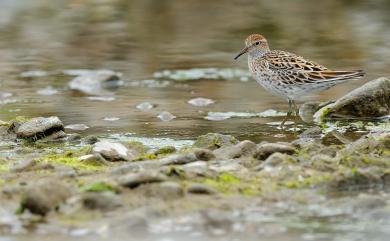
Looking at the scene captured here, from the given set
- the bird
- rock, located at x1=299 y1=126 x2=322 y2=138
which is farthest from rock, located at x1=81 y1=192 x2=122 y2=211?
the bird

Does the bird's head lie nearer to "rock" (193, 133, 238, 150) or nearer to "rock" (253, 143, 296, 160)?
"rock" (193, 133, 238, 150)

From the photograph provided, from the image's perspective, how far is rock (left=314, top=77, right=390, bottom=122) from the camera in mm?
11961

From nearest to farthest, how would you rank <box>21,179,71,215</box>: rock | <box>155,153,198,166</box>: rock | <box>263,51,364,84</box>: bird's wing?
<box>21,179,71,215</box>: rock, <box>155,153,198,166</box>: rock, <box>263,51,364,84</box>: bird's wing

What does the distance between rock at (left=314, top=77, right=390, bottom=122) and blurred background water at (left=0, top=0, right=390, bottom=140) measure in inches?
32.0

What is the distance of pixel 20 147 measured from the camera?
10305mm

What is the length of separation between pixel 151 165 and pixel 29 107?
542 cm

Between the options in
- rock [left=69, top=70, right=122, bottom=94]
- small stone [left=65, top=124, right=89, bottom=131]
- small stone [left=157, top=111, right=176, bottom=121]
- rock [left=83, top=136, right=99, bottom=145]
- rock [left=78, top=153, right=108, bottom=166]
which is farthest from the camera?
rock [left=69, top=70, right=122, bottom=94]

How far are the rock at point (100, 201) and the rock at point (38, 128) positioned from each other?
3877mm

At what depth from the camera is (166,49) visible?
17953 mm

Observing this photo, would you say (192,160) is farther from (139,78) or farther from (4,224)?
(139,78)

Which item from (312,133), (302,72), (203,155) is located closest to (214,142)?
(203,155)

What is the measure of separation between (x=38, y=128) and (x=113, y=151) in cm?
191

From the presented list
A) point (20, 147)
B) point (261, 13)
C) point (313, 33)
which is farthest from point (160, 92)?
point (261, 13)

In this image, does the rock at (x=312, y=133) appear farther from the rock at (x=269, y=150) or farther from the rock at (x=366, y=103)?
the rock at (x=269, y=150)
